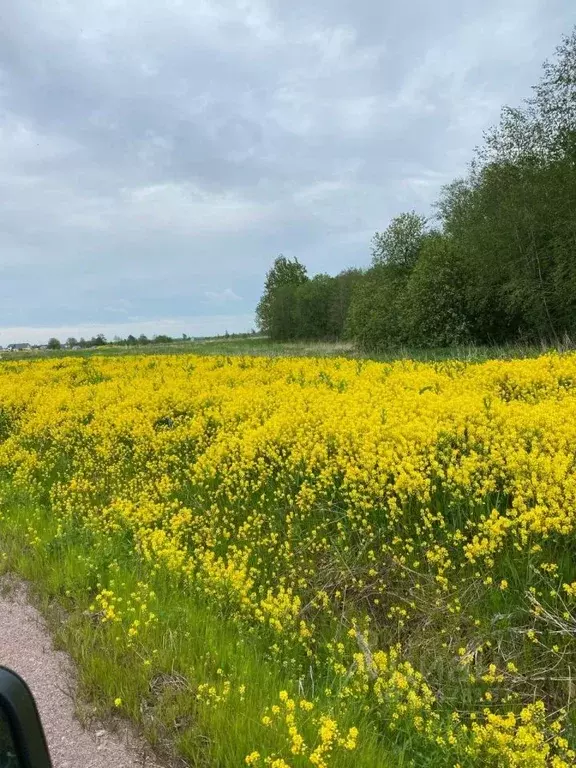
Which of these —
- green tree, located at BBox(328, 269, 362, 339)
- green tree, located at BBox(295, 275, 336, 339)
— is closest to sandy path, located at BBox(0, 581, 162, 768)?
green tree, located at BBox(328, 269, 362, 339)

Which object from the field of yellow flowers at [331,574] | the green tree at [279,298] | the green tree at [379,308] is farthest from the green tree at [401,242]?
the field of yellow flowers at [331,574]

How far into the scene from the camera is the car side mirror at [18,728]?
1398 millimetres

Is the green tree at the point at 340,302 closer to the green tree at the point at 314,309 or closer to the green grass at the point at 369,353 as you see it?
the green tree at the point at 314,309

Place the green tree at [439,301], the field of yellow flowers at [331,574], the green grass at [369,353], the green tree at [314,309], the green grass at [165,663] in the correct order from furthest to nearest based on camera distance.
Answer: the green tree at [314,309] → the green tree at [439,301] → the green grass at [369,353] → the field of yellow flowers at [331,574] → the green grass at [165,663]

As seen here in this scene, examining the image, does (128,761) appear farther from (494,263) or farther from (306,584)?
(494,263)

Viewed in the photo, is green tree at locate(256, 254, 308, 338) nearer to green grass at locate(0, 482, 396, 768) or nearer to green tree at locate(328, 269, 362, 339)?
green tree at locate(328, 269, 362, 339)

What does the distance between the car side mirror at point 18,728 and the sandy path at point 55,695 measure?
1646 millimetres

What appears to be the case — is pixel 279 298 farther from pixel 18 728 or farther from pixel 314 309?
pixel 18 728

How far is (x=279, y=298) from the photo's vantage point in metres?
68.4

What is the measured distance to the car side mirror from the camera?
140 cm

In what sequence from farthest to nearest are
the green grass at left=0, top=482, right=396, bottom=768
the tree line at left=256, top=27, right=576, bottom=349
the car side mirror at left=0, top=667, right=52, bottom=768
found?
1. the tree line at left=256, top=27, right=576, bottom=349
2. the green grass at left=0, top=482, right=396, bottom=768
3. the car side mirror at left=0, top=667, right=52, bottom=768

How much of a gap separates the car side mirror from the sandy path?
165 centimetres

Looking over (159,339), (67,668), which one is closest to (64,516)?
(67,668)

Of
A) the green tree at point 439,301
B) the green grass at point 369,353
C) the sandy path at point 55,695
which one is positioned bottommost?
the sandy path at point 55,695
